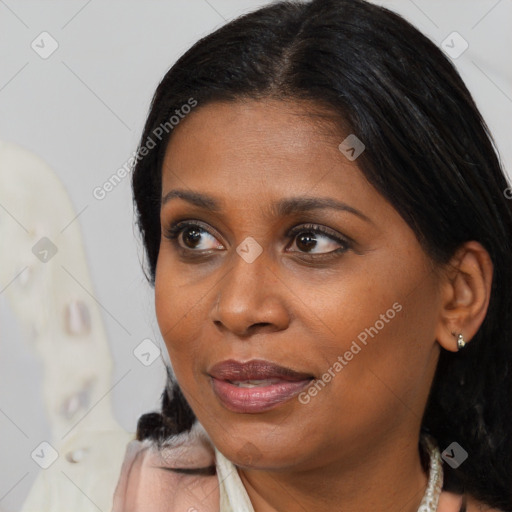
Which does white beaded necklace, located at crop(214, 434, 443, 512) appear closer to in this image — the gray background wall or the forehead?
the forehead

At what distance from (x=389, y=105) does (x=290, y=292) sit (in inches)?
15.3

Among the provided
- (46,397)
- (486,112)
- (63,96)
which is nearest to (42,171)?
(63,96)

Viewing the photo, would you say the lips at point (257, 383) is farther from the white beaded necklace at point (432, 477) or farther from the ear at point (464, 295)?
the white beaded necklace at point (432, 477)

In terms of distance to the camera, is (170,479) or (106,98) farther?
(106,98)

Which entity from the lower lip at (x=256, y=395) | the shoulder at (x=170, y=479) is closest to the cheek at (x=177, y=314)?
the lower lip at (x=256, y=395)

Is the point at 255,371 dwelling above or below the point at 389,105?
below

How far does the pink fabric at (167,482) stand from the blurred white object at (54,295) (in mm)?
752

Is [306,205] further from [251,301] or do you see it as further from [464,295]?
[464,295]

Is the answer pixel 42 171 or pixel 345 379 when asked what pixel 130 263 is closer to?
pixel 42 171

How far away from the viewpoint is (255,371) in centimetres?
179

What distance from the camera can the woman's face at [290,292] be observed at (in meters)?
1.79

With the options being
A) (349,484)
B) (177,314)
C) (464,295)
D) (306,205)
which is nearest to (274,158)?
(306,205)

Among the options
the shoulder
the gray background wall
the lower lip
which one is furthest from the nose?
the gray background wall

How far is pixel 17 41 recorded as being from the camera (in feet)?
10.6
